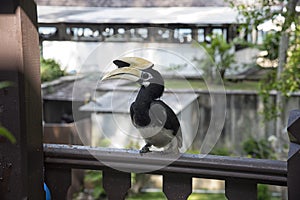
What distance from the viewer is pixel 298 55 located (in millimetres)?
2992

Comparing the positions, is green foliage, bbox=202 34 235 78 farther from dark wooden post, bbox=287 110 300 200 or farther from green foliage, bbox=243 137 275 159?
dark wooden post, bbox=287 110 300 200

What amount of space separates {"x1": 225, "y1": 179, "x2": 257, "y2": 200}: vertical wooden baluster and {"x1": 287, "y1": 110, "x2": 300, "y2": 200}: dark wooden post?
0.09m

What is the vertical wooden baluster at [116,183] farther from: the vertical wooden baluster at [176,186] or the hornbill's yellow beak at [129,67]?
the hornbill's yellow beak at [129,67]

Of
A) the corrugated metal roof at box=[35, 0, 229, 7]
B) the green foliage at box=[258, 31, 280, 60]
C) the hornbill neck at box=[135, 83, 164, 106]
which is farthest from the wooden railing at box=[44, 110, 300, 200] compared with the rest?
the corrugated metal roof at box=[35, 0, 229, 7]

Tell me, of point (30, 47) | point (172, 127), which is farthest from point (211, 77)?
point (30, 47)

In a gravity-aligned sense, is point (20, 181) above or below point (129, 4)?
below

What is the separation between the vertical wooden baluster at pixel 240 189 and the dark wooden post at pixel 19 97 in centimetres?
38

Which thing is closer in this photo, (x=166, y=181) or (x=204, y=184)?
(x=166, y=181)

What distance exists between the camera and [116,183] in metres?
0.86

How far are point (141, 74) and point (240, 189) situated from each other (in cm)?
28

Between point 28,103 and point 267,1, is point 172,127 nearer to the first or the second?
point 28,103

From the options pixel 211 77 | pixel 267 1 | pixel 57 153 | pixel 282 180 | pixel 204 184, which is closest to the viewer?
pixel 282 180

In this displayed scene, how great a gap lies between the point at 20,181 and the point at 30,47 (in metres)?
0.25

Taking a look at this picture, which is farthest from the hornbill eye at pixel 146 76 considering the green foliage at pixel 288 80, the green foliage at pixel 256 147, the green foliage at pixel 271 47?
the green foliage at pixel 271 47
